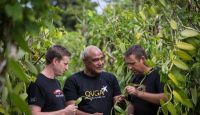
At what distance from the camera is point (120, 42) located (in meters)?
5.04

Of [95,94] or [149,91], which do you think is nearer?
[149,91]

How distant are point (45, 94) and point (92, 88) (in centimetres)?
68

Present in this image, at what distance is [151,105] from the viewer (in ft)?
12.2

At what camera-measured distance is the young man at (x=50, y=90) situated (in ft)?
10.7

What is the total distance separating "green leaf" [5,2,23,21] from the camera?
115cm

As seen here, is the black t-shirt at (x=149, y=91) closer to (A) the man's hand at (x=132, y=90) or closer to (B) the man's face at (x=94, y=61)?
(A) the man's hand at (x=132, y=90)

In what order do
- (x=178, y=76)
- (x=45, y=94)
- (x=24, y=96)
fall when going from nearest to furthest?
(x=178, y=76) < (x=24, y=96) < (x=45, y=94)

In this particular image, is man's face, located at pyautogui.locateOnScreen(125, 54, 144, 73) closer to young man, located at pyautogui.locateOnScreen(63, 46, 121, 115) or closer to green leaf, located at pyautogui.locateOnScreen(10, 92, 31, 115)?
young man, located at pyautogui.locateOnScreen(63, 46, 121, 115)

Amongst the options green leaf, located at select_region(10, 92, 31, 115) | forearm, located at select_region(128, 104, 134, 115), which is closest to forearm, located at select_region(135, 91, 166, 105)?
forearm, located at select_region(128, 104, 134, 115)

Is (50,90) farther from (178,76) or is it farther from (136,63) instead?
(178,76)

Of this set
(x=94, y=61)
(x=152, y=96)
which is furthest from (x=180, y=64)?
(x=94, y=61)

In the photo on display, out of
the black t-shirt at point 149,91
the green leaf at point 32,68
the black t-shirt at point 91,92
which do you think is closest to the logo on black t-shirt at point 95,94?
the black t-shirt at point 91,92

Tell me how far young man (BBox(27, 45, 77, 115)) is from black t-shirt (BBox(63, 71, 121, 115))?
39cm

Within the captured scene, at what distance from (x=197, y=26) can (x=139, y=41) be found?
179 cm
